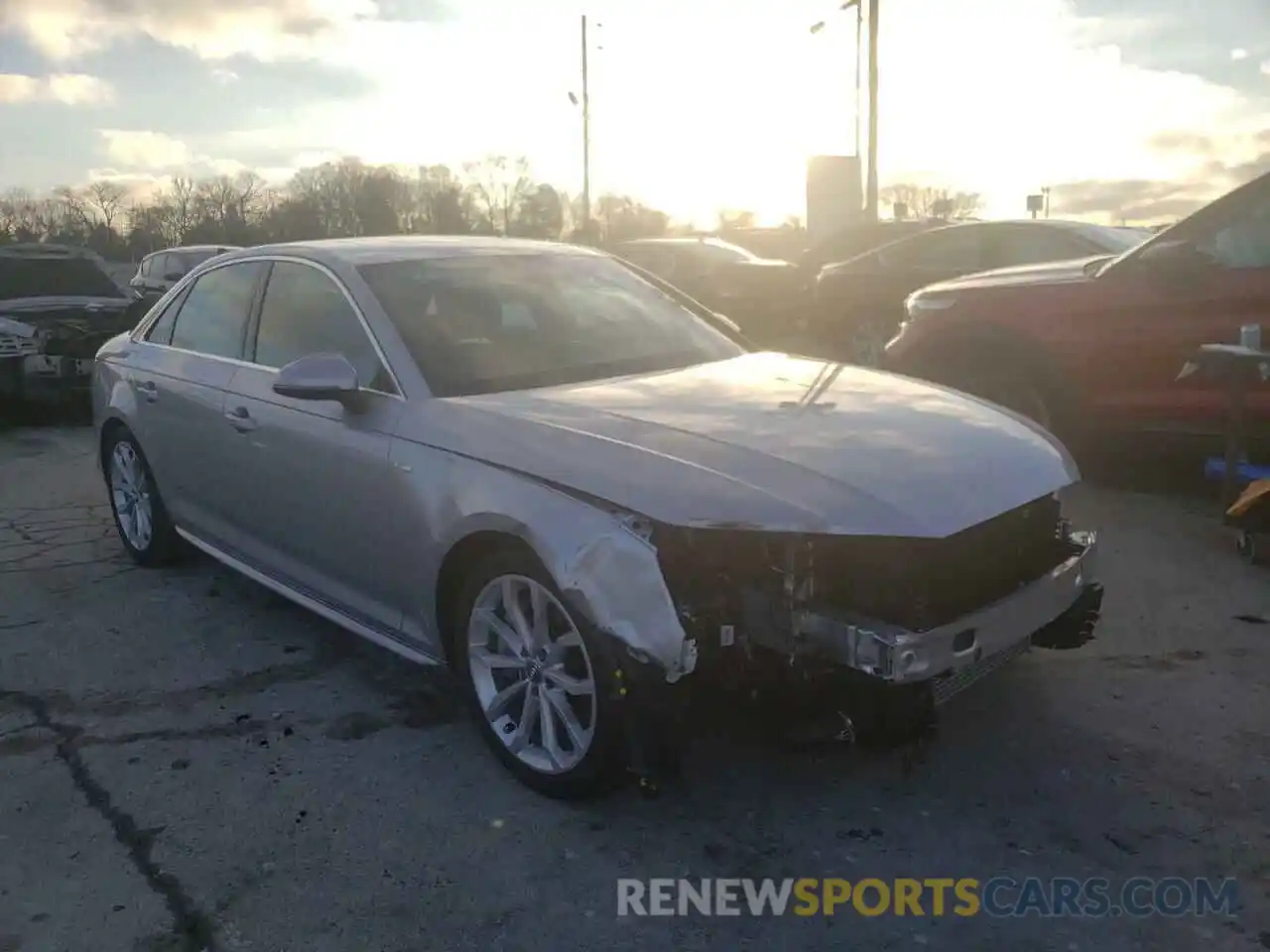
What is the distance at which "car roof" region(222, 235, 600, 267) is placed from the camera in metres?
4.29

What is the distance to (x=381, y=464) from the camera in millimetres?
3604

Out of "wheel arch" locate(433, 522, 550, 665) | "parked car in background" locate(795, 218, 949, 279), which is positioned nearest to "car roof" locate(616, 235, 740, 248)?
"parked car in background" locate(795, 218, 949, 279)

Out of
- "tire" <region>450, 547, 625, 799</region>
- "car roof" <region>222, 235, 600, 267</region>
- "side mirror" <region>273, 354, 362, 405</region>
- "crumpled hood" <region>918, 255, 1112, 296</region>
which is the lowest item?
"tire" <region>450, 547, 625, 799</region>

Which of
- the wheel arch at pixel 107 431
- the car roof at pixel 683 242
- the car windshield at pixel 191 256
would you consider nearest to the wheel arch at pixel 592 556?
the wheel arch at pixel 107 431

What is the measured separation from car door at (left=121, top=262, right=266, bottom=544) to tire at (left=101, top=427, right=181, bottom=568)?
16 centimetres

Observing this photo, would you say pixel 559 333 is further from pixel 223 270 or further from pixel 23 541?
pixel 23 541

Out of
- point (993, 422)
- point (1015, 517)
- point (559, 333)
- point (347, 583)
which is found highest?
point (559, 333)

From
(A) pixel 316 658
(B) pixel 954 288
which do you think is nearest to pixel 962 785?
(A) pixel 316 658

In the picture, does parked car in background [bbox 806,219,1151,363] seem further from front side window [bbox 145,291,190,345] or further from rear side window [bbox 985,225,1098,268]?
front side window [bbox 145,291,190,345]

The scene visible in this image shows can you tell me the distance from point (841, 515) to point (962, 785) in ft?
3.39

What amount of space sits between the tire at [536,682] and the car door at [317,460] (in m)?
0.44

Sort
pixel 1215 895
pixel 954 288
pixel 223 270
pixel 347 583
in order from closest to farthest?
pixel 1215 895
pixel 347 583
pixel 223 270
pixel 954 288

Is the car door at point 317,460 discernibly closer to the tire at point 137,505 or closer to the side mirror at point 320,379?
the side mirror at point 320,379

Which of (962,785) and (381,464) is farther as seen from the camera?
(381,464)
